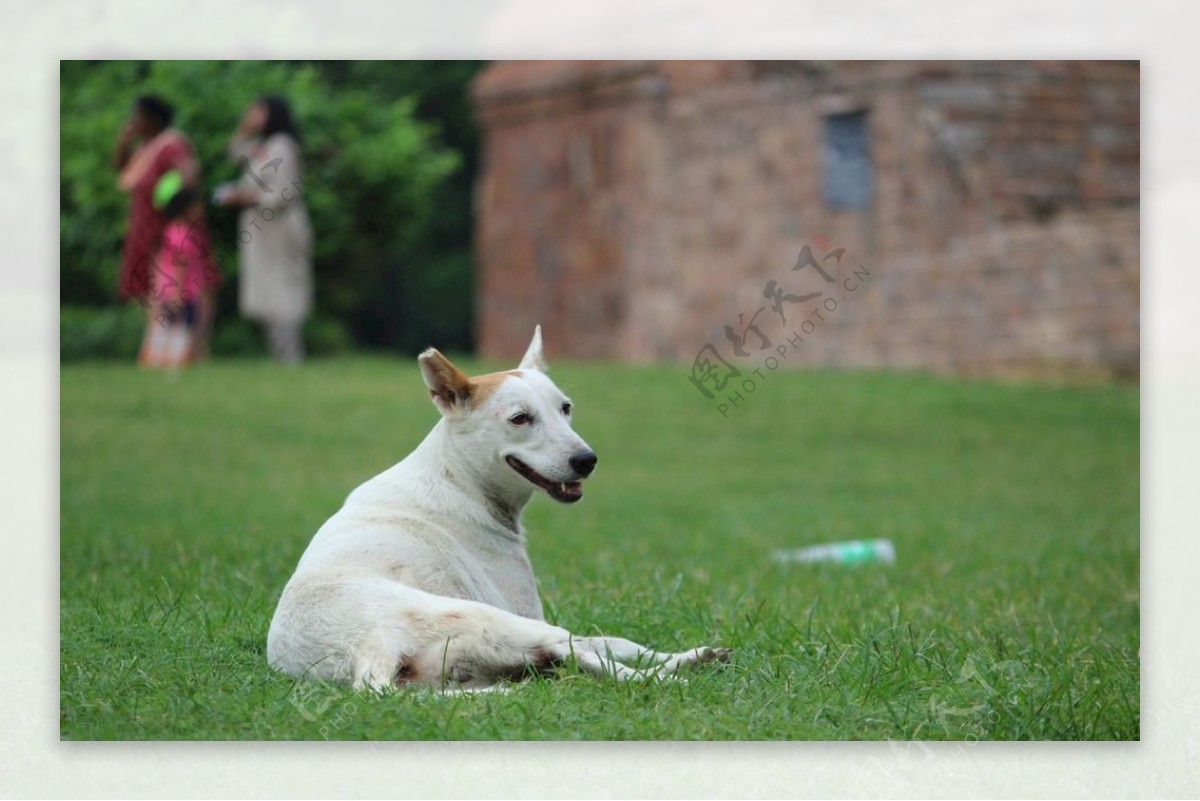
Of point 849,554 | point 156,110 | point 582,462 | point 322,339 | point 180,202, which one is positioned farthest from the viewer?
point 322,339

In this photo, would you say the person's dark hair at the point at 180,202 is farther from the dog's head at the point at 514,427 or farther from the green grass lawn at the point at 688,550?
the dog's head at the point at 514,427

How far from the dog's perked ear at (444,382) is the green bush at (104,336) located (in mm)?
11023

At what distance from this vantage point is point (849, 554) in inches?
337

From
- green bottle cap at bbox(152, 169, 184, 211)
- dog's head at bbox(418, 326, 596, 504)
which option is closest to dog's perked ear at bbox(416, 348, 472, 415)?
dog's head at bbox(418, 326, 596, 504)

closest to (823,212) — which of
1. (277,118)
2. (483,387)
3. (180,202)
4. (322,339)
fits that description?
(277,118)

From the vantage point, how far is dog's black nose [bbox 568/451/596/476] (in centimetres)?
492

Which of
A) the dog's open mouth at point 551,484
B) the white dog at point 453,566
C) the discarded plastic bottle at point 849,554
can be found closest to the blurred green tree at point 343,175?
the discarded plastic bottle at point 849,554

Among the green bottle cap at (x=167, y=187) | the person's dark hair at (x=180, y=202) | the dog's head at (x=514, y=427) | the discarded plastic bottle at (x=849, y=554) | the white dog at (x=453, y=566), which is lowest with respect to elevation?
the discarded plastic bottle at (x=849, y=554)

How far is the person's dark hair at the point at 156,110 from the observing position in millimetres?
14352

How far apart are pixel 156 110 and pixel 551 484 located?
10639mm

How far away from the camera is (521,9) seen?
10.8 m

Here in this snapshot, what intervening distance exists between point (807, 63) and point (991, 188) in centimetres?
219

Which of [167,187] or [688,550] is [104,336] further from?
[688,550]

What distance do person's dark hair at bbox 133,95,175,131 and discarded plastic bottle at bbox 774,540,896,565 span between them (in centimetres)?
750
